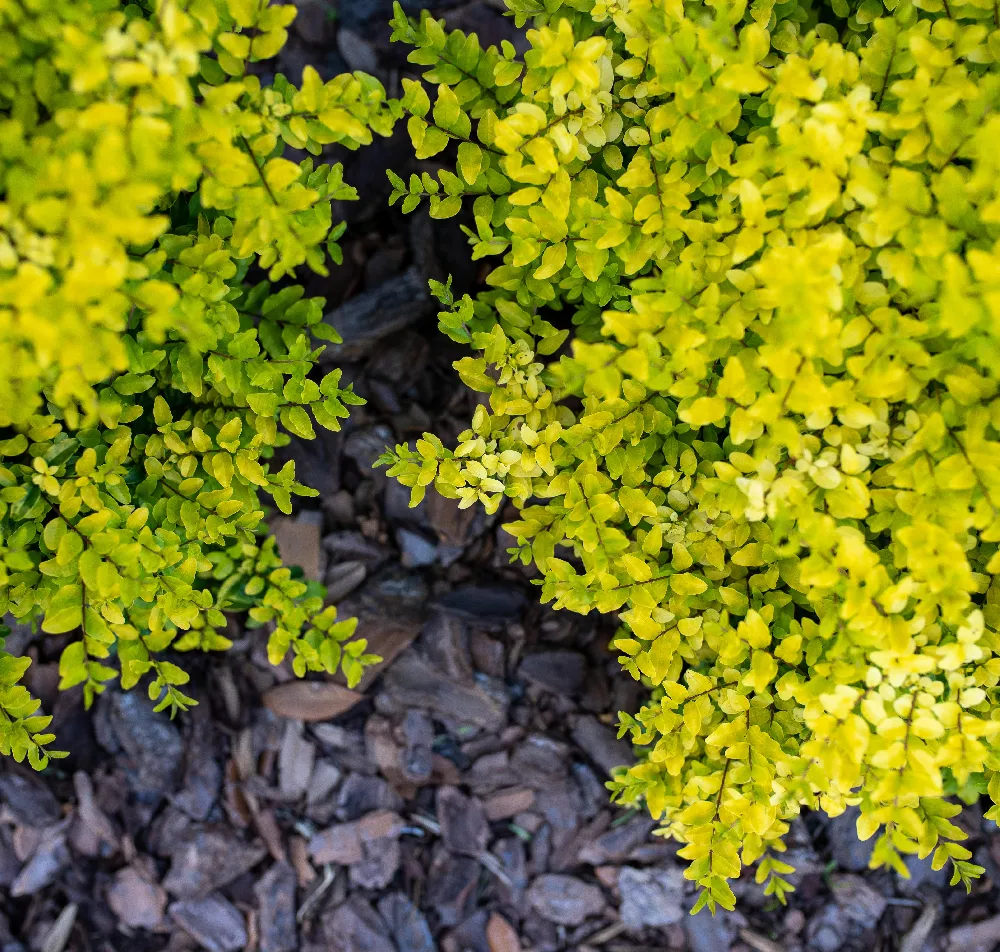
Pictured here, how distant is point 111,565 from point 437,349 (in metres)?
1.74

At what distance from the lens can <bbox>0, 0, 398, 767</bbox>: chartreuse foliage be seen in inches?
61.5

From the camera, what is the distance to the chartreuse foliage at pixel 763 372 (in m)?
1.79

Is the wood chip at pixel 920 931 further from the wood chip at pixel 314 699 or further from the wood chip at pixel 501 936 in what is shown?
the wood chip at pixel 314 699

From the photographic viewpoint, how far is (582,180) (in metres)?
2.19

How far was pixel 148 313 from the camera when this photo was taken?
1.81 metres

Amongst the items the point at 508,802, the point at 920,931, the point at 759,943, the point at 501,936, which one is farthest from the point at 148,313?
the point at 920,931

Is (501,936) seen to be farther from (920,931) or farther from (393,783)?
(920,931)

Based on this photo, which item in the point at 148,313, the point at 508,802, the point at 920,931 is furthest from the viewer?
the point at 508,802

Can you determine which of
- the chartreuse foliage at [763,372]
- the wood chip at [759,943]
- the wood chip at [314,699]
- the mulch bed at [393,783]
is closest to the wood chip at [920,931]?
the mulch bed at [393,783]

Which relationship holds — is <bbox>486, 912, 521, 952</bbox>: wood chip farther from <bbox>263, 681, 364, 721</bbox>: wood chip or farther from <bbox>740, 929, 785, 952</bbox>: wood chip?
<bbox>263, 681, 364, 721</bbox>: wood chip

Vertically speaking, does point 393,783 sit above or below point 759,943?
above

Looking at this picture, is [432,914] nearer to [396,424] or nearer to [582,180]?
[396,424]

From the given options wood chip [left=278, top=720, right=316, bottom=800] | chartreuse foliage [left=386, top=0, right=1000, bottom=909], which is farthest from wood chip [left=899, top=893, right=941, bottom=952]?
wood chip [left=278, top=720, right=316, bottom=800]

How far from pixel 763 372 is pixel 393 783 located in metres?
2.36
